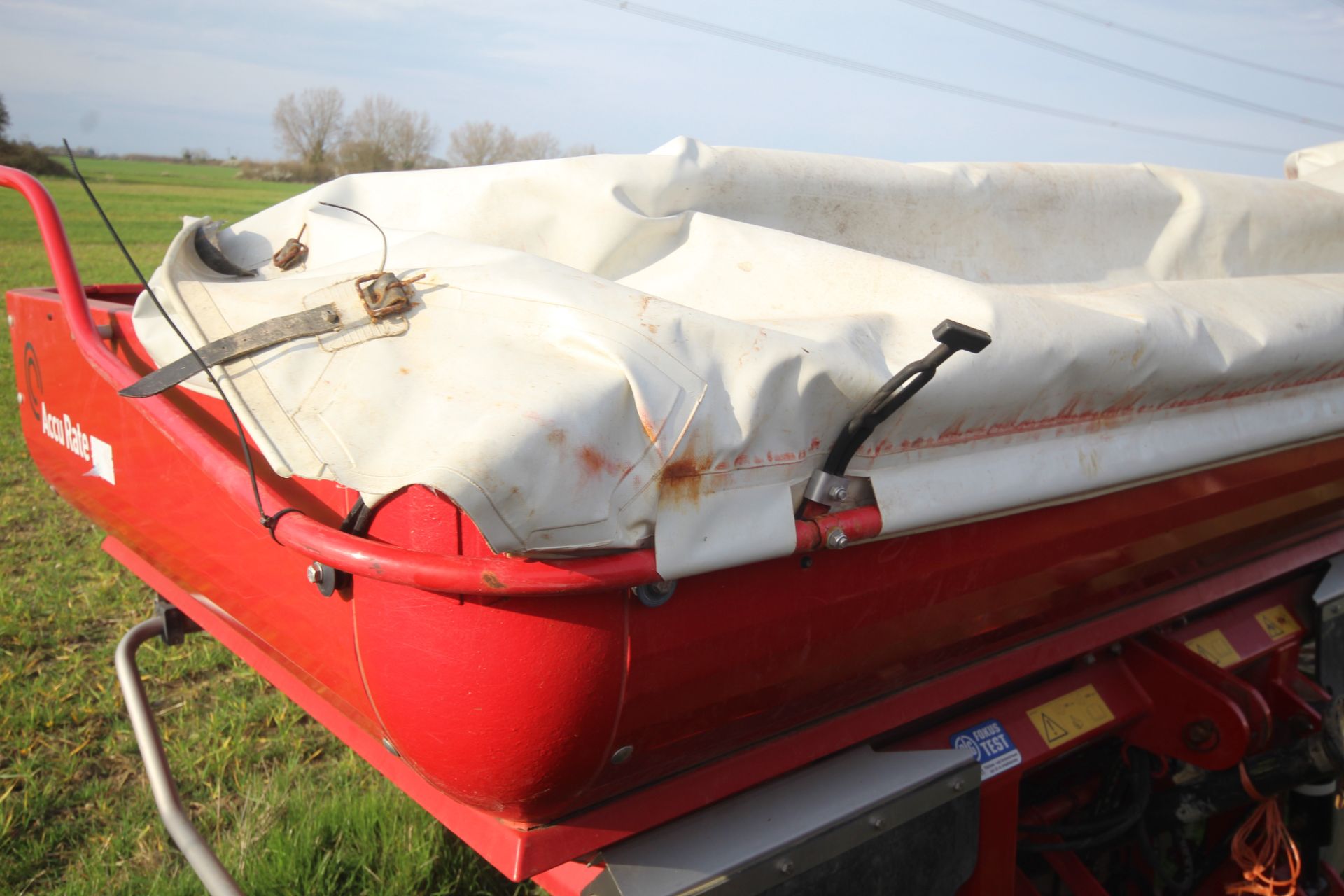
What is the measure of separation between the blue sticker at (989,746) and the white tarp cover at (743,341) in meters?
0.60

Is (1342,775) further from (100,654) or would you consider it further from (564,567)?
(100,654)

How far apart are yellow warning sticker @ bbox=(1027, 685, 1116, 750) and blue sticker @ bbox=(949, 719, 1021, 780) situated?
0.12m

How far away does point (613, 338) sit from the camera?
1176 mm

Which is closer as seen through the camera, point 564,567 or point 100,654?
point 564,567

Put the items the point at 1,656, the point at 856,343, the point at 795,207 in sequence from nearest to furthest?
the point at 856,343 < the point at 795,207 < the point at 1,656

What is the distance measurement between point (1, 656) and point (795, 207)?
3.27 meters

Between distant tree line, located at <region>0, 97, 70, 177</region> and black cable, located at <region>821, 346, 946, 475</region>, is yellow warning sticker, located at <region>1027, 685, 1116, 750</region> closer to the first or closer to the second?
black cable, located at <region>821, 346, 946, 475</region>

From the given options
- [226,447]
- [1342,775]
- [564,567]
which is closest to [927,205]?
[564,567]

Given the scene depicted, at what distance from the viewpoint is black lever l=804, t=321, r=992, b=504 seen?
1183mm

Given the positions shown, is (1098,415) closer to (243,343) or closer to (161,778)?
(243,343)

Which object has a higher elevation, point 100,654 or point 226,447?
point 226,447

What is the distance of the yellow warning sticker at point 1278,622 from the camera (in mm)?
2748

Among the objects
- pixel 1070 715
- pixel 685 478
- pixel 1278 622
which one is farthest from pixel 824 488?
pixel 1278 622

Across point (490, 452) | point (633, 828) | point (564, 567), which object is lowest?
point (633, 828)
